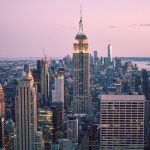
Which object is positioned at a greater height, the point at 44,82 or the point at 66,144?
the point at 44,82

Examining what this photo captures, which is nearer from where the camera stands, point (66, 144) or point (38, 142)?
point (66, 144)

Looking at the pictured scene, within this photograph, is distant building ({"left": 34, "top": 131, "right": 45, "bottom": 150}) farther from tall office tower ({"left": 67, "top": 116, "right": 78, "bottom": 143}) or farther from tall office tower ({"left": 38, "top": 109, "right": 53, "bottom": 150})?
tall office tower ({"left": 67, "top": 116, "right": 78, "bottom": 143})

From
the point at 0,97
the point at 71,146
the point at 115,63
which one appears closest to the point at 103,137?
the point at 71,146

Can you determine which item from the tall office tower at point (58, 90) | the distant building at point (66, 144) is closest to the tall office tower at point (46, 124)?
the distant building at point (66, 144)

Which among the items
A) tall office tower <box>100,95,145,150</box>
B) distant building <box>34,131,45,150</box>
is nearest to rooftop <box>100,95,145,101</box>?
tall office tower <box>100,95,145,150</box>

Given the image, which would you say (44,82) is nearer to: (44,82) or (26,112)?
(44,82)

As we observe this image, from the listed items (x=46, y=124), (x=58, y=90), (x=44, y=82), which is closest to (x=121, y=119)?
(x=46, y=124)
